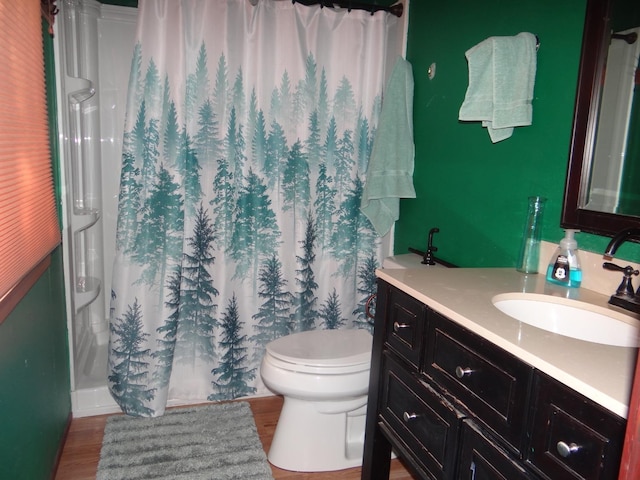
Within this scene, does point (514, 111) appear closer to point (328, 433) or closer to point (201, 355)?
point (328, 433)

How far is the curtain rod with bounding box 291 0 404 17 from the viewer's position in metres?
2.34

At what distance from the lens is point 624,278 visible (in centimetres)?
130

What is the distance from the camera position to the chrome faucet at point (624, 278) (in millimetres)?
1230

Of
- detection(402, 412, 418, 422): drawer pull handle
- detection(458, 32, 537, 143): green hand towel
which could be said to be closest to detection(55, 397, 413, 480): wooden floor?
detection(402, 412, 418, 422): drawer pull handle

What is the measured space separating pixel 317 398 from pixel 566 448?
116cm

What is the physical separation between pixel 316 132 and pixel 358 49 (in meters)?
0.47

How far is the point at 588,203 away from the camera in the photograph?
1.48 m

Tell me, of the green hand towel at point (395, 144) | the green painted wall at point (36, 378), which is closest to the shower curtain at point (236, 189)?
the green hand towel at point (395, 144)

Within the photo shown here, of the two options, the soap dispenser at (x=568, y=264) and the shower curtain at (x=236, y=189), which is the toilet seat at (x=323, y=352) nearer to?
the shower curtain at (x=236, y=189)

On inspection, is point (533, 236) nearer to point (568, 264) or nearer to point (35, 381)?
point (568, 264)

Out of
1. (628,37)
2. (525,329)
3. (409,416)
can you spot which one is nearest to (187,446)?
(409,416)

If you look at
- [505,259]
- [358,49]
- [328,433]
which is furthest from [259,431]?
[358,49]

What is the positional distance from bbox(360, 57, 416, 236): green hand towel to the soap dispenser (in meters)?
0.96

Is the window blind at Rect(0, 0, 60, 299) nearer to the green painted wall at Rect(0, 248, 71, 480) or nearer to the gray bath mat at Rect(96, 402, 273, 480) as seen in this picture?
the green painted wall at Rect(0, 248, 71, 480)
